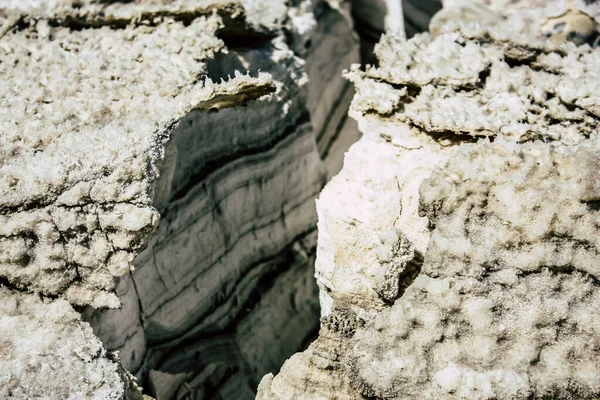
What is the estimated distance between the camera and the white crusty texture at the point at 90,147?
5.66 ft

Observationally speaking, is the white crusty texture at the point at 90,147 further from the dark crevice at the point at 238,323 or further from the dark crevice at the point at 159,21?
the dark crevice at the point at 238,323

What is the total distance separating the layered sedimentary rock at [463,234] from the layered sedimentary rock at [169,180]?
474mm

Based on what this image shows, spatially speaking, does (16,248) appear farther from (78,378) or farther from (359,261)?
(359,261)

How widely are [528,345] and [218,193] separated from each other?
1.23 m

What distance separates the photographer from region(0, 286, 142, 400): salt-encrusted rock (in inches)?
60.8

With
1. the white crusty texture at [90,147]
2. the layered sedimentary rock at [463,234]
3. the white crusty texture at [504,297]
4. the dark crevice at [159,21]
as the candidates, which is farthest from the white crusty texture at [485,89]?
the dark crevice at [159,21]

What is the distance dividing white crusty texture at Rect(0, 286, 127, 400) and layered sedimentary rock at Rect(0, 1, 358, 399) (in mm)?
26

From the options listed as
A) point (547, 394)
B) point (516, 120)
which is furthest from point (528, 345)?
point (516, 120)

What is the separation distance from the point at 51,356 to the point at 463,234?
3.69 feet

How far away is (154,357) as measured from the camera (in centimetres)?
211

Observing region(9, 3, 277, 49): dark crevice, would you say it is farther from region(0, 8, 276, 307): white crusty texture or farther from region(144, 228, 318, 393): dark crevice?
region(144, 228, 318, 393): dark crevice

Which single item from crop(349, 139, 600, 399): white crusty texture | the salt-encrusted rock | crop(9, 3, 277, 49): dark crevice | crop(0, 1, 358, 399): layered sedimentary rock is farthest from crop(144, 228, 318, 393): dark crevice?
crop(9, 3, 277, 49): dark crevice

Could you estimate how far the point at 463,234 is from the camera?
1.63 meters

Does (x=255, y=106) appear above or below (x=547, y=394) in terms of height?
above
